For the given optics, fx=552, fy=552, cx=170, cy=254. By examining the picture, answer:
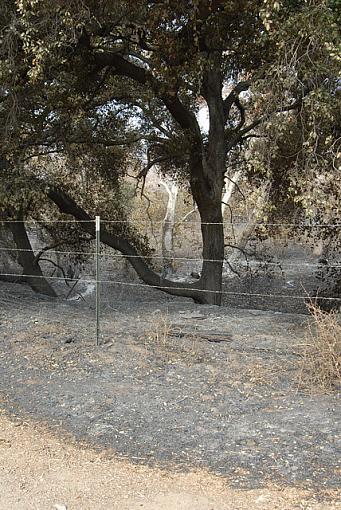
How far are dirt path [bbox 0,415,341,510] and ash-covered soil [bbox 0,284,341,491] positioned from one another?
0.48ft

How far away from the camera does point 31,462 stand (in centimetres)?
357

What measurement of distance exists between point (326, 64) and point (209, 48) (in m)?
2.77

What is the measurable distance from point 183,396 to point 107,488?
5.29 feet

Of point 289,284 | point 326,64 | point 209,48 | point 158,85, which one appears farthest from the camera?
point 289,284

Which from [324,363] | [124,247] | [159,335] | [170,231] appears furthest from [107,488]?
[170,231]

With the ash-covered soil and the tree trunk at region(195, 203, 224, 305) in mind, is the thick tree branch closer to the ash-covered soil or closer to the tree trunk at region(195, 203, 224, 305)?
the tree trunk at region(195, 203, 224, 305)

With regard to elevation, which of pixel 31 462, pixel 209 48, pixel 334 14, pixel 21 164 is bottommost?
pixel 31 462

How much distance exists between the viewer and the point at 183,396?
4770mm

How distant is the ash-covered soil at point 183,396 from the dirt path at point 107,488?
0.48 feet

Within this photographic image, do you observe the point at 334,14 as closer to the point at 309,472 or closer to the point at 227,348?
the point at 227,348

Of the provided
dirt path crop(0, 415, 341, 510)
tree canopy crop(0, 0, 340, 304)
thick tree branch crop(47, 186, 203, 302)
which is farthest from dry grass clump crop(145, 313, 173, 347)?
thick tree branch crop(47, 186, 203, 302)

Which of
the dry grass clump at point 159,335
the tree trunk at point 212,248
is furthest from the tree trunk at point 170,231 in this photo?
the dry grass clump at point 159,335

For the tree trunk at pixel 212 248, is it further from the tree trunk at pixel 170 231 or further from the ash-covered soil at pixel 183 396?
the tree trunk at pixel 170 231

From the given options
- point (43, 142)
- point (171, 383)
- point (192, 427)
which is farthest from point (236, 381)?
point (43, 142)
